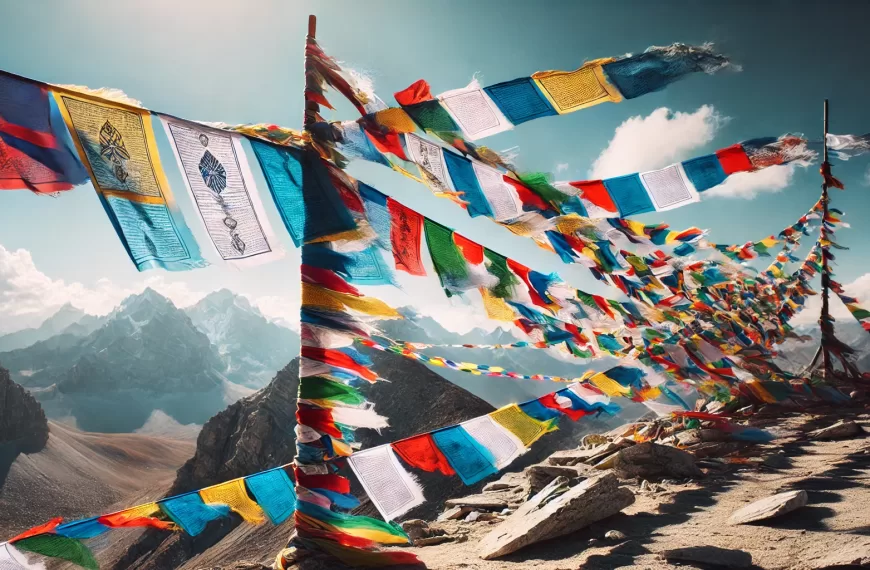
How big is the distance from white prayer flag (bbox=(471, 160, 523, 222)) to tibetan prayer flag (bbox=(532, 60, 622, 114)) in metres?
0.67

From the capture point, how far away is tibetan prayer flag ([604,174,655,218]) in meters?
4.12

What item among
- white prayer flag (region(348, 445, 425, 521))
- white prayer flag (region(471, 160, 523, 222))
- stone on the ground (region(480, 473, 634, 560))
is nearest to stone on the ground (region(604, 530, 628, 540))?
stone on the ground (region(480, 473, 634, 560))

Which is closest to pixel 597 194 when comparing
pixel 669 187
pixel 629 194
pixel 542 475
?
pixel 629 194

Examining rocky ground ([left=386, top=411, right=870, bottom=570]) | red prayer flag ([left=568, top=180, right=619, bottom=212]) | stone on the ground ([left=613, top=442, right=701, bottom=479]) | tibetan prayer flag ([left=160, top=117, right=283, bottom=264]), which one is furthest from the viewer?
stone on the ground ([left=613, top=442, right=701, bottom=479])

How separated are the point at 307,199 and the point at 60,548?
264cm

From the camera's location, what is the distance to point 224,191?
2.87 meters

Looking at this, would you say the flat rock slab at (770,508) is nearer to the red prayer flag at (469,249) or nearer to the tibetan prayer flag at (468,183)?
the red prayer flag at (469,249)

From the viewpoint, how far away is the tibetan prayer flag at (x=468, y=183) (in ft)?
11.3

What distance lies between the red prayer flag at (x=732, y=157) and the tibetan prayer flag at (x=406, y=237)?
9.36 ft

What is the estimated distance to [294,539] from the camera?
10.1 ft

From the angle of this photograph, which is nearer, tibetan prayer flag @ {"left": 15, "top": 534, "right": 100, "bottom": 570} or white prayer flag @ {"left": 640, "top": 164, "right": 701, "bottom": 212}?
tibetan prayer flag @ {"left": 15, "top": 534, "right": 100, "bottom": 570}

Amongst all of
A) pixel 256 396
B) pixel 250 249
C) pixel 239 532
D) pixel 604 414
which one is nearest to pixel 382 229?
pixel 250 249

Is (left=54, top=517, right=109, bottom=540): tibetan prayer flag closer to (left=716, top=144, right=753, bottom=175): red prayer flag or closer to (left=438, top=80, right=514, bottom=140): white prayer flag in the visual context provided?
(left=438, top=80, right=514, bottom=140): white prayer flag

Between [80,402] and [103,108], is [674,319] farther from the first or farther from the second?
[80,402]
